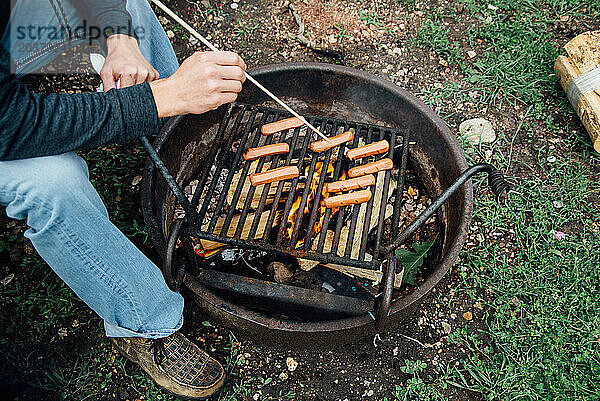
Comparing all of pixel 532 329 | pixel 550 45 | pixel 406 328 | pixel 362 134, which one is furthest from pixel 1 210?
pixel 550 45

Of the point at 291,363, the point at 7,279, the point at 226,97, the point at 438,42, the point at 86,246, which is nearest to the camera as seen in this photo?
the point at 86,246

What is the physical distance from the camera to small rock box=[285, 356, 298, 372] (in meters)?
2.46

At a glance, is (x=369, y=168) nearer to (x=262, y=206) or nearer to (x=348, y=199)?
(x=348, y=199)

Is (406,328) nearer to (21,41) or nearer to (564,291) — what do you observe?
(564,291)

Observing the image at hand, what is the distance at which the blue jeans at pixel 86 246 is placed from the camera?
5.30 feet

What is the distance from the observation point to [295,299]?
2172 millimetres

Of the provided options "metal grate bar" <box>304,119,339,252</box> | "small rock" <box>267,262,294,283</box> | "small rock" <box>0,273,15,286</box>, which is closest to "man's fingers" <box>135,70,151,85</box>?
"metal grate bar" <box>304,119,339,252</box>

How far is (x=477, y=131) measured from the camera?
10.8ft

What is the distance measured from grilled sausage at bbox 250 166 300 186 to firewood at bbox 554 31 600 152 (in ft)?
7.07

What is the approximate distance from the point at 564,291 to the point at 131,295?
233 cm

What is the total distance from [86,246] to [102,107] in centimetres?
52

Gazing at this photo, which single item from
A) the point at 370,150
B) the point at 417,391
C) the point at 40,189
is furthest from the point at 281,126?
the point at 417,391

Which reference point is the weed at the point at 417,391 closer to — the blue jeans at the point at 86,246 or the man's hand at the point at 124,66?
the blue jeans at the point at 86,246

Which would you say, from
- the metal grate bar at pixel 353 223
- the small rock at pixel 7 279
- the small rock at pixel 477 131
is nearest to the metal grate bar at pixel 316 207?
the metal grate bar at pixel 353 223
